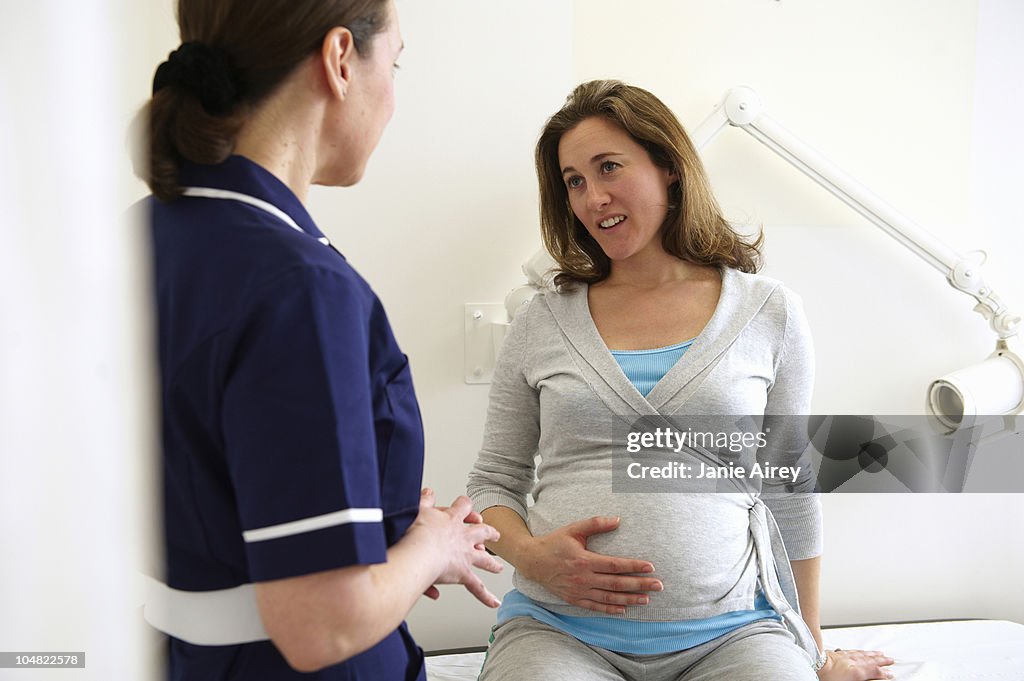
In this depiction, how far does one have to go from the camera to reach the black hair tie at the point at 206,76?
0.55 meters

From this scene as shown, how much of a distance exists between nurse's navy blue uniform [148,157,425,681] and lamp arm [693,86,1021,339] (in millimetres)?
1071

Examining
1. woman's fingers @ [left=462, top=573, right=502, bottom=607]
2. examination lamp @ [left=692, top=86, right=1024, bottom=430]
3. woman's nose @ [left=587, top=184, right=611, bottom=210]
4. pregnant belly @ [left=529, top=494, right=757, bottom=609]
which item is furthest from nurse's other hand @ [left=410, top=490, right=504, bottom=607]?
examination lamp @ [left=692, top=86, right=1024, bottom=430]

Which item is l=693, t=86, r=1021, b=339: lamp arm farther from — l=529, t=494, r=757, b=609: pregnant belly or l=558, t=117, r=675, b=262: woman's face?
l=529, t=494, r=757, b=609: pregnant belly

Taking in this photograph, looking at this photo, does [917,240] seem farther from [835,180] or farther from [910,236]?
[835,180]

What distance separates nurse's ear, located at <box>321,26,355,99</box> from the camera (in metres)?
0.57

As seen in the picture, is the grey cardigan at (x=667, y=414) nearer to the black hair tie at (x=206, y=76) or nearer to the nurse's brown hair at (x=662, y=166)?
the nurse's brown hair at (x=662, y=166)

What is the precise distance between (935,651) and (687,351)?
75 centimetres

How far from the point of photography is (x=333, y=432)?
48 cm

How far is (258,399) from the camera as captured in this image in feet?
1.57

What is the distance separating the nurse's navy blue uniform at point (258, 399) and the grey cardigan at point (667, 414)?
0.53 metres

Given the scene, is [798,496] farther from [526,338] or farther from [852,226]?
[852,226]

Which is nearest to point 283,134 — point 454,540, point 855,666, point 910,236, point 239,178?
point 239,178

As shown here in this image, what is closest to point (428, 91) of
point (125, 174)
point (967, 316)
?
point (967, 316)

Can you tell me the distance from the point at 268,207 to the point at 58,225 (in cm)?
33
